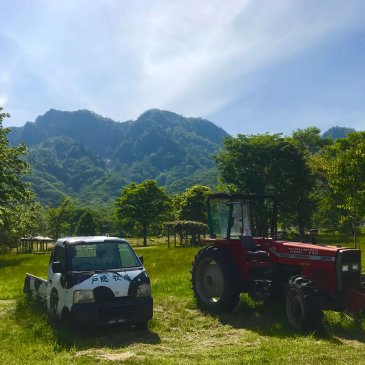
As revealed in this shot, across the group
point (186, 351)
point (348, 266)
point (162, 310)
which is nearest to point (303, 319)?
point (348, 266)

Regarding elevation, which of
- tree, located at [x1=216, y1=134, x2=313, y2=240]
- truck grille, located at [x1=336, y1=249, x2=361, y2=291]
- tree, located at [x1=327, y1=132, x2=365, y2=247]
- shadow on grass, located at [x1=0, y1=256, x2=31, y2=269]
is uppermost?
tree, located at [x1=216, y1=134, x2=313, y2=240]

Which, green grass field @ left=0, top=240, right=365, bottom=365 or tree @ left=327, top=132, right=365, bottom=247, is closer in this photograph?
green grass field @ left=0, top=240, right=365, bottom=365

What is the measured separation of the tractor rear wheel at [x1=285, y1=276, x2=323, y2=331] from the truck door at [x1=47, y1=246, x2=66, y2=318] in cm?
473

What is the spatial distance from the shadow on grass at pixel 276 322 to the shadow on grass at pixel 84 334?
2.10 metres

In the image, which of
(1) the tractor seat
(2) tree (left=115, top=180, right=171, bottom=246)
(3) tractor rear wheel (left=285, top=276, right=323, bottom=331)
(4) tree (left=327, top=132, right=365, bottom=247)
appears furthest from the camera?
(2) tree (left=115, top=180, right=171, bottom=246)

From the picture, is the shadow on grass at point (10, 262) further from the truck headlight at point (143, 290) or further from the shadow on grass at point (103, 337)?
the truck headlight at point (143, 290)

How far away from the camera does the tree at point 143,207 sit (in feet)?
219

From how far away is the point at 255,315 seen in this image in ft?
33.2

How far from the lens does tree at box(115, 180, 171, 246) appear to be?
66750mm

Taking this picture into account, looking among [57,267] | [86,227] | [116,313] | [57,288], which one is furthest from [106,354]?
[86,227]

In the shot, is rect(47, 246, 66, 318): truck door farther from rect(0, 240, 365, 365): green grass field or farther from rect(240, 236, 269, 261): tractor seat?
rect(240, 236, 269, 261): tractor seat

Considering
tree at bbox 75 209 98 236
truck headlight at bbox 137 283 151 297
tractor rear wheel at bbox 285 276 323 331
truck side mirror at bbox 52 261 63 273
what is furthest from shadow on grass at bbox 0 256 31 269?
tree at bbox 75 209 98 236

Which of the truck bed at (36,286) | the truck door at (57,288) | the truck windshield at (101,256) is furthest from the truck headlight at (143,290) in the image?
the truck bed at (36,286)

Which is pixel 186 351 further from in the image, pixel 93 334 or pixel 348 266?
pixel 348 266
